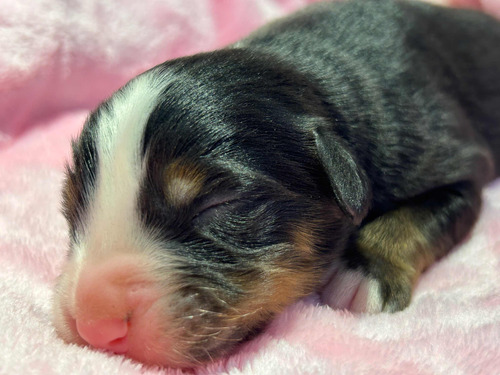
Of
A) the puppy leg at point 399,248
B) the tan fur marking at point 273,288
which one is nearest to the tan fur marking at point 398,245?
the puppy leg at point 399,248

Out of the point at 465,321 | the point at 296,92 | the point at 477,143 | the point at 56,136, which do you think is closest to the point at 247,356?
the point at 465,321

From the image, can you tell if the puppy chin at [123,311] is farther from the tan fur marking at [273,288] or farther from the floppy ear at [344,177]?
the floppy ear at [344,177]

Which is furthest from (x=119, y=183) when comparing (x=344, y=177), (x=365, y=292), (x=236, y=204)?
(x=365, y=292)

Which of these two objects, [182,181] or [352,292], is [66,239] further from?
[352,292]

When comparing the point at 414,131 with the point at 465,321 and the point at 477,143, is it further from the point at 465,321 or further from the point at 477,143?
the point at 465,321

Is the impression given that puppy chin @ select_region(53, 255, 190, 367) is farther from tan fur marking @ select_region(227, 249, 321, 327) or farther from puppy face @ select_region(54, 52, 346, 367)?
tan fur marking @ select_region(227, 249, 321, 327)

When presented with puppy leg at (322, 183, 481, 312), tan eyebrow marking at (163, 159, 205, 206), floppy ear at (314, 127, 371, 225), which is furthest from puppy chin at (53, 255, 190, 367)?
puppy leg at (322, 183, 481, 312)

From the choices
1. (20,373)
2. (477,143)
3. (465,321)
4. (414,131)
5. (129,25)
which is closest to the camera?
(20,373)
